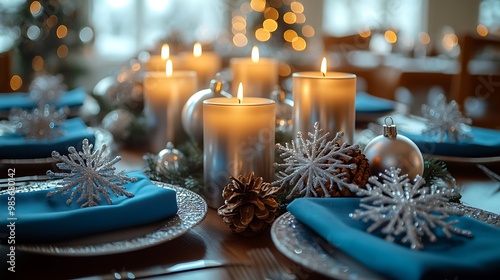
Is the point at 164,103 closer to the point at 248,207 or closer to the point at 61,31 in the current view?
the point at 248,207

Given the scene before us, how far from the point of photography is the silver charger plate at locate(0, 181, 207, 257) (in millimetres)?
523

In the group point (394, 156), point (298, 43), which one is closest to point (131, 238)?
point (394, 156)

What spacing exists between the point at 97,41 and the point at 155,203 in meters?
4.06

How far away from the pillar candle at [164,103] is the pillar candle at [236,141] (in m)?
0.30

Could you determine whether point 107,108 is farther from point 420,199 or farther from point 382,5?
point 382,5

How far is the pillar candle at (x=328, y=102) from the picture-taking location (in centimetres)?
79

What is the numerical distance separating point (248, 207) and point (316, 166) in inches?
4.2

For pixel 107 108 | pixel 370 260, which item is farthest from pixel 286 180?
pixel 107 108

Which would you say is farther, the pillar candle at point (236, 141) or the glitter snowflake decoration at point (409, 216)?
the pillar candle at point (236, 141)

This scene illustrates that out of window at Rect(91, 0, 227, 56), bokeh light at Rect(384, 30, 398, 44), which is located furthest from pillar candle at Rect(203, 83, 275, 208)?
window at Rect(91, 0, 227, 56)

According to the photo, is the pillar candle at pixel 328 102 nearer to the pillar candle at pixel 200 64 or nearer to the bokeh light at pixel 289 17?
the pillar candle at pixel 200 64

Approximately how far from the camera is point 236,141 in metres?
0.71

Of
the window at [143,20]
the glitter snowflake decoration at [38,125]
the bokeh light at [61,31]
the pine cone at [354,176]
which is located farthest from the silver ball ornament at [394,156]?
the window at [143,20]

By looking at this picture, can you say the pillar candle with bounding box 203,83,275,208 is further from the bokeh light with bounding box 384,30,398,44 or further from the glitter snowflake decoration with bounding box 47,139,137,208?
the bokeh light with bounding box 384,30,398,44
